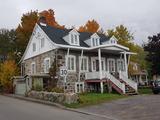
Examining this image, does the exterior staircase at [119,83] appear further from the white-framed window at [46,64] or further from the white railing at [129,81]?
the white-framed window at [46,64]

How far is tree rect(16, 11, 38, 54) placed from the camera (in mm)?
49606

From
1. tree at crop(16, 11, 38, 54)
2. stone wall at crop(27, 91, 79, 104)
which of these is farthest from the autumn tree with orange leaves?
stone wall at crop(27, 91, 79, 104)

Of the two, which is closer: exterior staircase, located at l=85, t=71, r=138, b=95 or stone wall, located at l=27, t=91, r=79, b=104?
stone wall, located at l=27, t=91, r=79, b=104

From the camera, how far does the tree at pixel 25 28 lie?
4961cm

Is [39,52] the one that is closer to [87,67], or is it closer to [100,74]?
[87,67]

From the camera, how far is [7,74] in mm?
39188

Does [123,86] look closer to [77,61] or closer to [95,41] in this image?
[77,61]

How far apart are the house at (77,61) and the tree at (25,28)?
12.5 meters

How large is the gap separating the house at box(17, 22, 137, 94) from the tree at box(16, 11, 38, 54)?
12.5 m

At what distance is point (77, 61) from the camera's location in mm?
33062

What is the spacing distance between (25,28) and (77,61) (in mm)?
19416

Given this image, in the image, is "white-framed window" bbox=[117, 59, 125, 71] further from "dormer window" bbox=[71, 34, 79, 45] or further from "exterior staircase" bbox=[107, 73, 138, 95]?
"dormer window" bbox=[71, 34, 79, 45]

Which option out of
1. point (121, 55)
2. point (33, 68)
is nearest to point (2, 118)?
point (33, 68)

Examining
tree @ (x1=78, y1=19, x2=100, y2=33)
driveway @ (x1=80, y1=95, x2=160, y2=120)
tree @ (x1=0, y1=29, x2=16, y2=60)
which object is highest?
tree @ (x1=78, y1=19, x2=100, y2=33)
